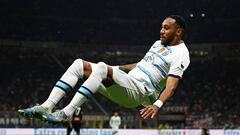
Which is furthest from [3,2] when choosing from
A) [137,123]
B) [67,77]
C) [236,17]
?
[67,77]

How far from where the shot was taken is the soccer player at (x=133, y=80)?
6.78m

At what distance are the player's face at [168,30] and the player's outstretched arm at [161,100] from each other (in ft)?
2.24

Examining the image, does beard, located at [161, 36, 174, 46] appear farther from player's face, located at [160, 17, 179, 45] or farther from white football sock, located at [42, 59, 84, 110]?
white football sock, located at [42, 59, 84, 110]

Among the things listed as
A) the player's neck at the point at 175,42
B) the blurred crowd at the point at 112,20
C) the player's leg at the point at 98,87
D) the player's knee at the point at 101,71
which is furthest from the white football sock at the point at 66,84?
the blurred crowd at the point at 112,20

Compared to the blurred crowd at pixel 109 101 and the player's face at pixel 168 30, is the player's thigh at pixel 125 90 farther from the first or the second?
the blurred crowd at pixel 109 101

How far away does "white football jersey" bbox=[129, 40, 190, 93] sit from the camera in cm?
756

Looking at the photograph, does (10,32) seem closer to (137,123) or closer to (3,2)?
(3,2)

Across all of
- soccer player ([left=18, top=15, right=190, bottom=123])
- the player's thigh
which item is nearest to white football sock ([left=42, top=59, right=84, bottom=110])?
soccer player ([left=18, top=15, right=190, bottom=123])

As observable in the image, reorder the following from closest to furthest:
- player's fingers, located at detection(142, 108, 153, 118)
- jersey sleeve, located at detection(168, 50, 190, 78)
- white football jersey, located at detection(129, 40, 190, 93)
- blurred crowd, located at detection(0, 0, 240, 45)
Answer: player's fingers, located at detection(142, 108, 153, 118)
jersey sleeve, located at detection(168, 50, 190, 78)
white football jersey, located at detection(129, 40, 190, 93)
blurred crowd, located at detection(0, 0, 240, 45)

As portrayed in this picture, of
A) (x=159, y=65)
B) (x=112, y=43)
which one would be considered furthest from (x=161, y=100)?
(x=112, y=43)

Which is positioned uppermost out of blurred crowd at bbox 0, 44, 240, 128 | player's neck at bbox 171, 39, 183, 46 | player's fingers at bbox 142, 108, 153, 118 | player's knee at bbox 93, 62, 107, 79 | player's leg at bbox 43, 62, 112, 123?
blurred crowd at bbox 0, 44, 240, 128

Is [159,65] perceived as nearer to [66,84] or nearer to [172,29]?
[172,29]

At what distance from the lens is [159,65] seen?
303 inches

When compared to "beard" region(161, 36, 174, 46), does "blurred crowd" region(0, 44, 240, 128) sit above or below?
above
